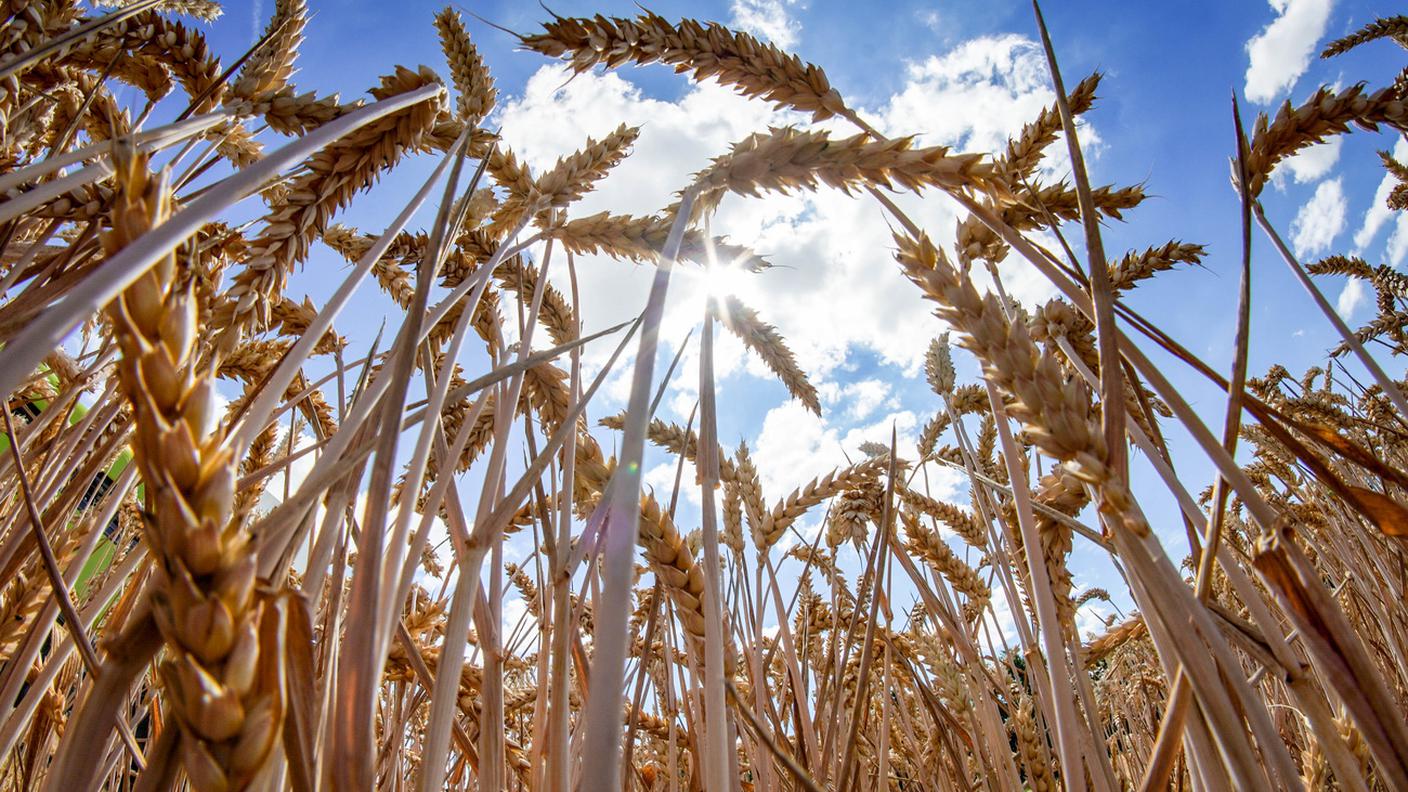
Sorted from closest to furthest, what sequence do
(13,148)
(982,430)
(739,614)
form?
(13,148) < (739,614) < (982,430)

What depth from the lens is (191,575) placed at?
0.90ft

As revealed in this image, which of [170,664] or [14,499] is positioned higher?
[14,499]

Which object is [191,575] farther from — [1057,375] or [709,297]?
[709,297]

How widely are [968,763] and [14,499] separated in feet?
8.65

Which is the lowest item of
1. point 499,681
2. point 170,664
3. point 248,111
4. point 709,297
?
point 170,664

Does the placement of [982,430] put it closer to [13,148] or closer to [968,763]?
[968,763]

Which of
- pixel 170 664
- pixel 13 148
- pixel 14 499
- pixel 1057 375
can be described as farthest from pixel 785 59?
pixel 14 499

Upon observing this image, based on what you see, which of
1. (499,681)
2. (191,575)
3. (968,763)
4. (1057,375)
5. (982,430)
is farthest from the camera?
(982,430)

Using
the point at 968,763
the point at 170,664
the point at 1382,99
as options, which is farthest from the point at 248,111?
the point at 968,763

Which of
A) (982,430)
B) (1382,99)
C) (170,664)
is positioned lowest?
(170,664)

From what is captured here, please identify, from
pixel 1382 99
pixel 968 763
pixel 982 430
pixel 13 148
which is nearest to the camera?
pixel 1382 99

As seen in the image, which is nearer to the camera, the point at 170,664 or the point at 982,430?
the point at 170,664

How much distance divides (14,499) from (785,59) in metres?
1.65

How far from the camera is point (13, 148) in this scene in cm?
126
